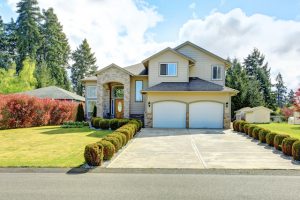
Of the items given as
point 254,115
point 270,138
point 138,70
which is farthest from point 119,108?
point 254,115

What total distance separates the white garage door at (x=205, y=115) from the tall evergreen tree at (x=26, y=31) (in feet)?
127

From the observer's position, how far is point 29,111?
1003 inches

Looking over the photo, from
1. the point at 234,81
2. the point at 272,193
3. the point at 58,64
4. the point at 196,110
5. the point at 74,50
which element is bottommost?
the point at 272,193

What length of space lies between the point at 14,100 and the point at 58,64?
3577cm

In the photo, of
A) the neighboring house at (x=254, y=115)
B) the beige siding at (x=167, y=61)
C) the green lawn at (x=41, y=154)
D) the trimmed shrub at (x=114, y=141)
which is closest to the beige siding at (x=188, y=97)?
the beige siding at (x=167, y=61)

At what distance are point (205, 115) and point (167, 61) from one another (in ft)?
19.1

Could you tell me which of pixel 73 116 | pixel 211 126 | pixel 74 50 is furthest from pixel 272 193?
pixel 74 50

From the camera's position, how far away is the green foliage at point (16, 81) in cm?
4059

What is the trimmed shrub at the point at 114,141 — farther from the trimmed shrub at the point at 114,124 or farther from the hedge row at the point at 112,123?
the trimmed shrub at the point at 114,124

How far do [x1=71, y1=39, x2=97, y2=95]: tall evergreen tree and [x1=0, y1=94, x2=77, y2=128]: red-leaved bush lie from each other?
126ft

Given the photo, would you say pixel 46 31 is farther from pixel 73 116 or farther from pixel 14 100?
pixel 14 100

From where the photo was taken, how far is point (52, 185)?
739cm

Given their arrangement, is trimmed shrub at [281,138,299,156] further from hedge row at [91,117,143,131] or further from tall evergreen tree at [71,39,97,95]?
tall evergreen tree at [71,39,97,95]

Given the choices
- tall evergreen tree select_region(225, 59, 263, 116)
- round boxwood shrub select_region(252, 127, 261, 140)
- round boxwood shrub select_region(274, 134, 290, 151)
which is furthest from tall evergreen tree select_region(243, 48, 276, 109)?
round boxwood shrub select_region(274, 134, 290, 151)
